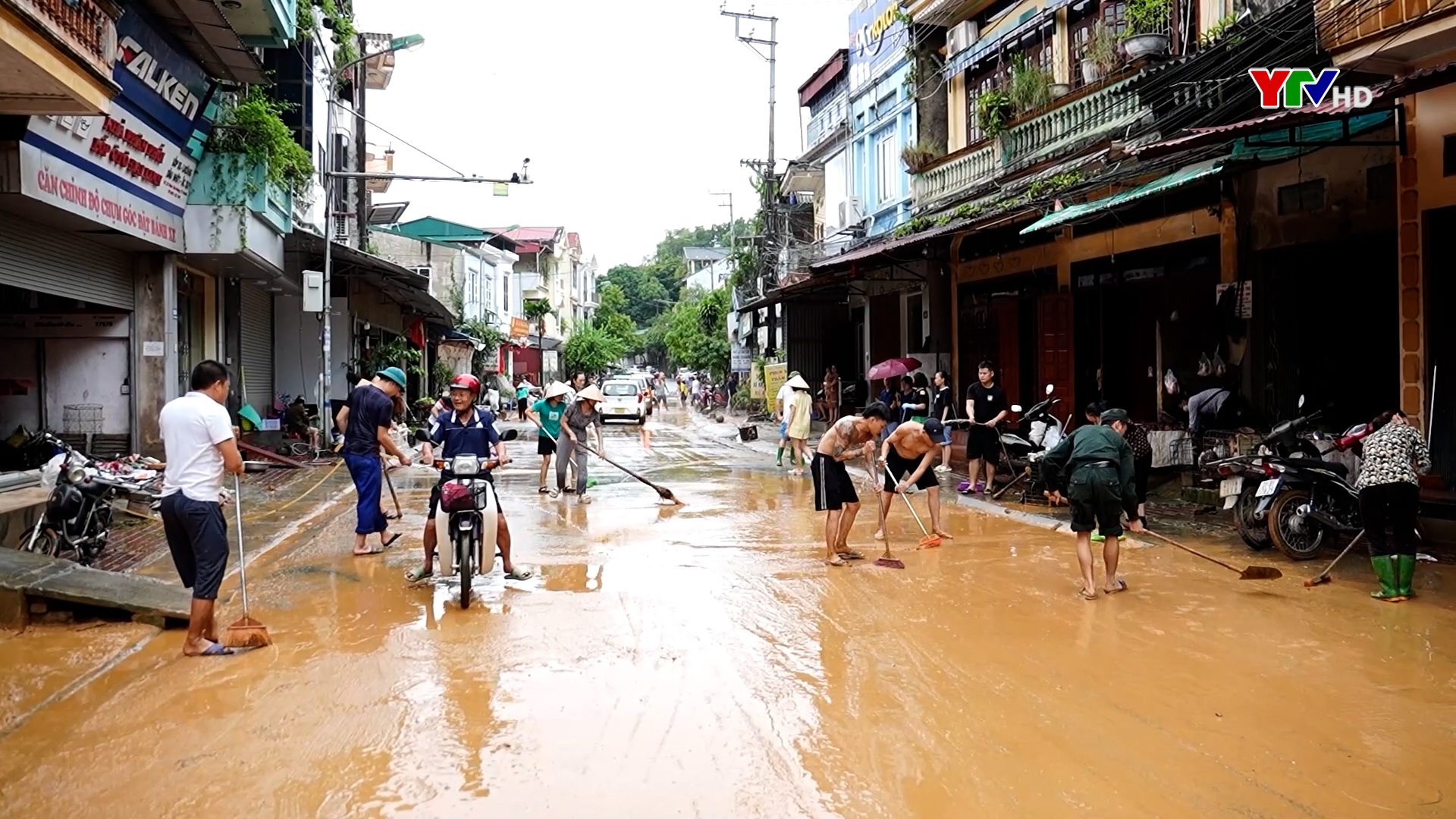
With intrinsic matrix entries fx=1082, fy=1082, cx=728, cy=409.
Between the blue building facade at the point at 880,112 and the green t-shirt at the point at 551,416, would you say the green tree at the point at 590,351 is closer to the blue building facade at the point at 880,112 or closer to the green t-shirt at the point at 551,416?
the blue building facade at the point at 880,112

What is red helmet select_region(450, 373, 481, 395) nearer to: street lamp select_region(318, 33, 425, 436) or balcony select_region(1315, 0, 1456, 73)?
balcony select_region(1315, 0, 1456, 73)

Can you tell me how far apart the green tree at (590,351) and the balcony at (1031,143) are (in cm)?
4143

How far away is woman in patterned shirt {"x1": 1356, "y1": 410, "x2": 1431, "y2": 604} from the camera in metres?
7.72

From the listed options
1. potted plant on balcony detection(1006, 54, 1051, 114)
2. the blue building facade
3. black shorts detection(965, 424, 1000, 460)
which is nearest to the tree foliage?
the blue building facade

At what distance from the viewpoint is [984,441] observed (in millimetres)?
14234

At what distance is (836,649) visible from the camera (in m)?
6.45

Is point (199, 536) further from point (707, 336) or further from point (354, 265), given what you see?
point (707, 336)

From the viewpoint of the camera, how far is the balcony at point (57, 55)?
7.85m

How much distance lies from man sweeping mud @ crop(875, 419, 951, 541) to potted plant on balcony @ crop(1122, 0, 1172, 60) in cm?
735

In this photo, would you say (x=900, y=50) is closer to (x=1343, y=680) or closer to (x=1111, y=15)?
(x=1111, y=15)

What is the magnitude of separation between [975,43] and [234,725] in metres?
18.9

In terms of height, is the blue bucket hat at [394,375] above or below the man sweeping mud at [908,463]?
above

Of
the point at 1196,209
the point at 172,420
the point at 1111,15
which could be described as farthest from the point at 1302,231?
the point at 172,420

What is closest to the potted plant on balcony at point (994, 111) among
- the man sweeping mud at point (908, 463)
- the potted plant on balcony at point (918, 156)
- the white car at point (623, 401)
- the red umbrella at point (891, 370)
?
the potted plant on balcony at point (918, 156)
